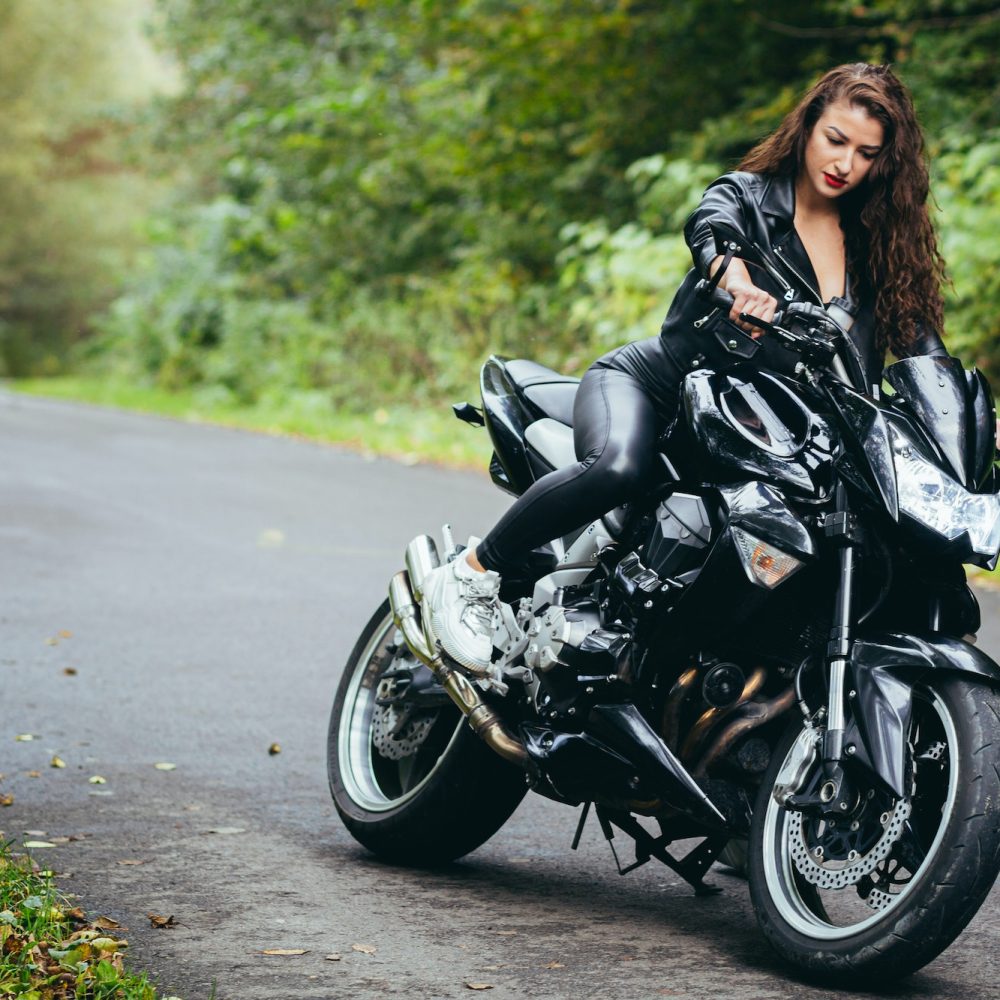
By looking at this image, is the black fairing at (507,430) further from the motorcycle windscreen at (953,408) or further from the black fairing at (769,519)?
the motorcycle windscreen at (953,408)

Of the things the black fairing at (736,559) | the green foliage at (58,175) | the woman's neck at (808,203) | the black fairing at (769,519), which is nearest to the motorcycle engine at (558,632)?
the black fairing at (736,559)

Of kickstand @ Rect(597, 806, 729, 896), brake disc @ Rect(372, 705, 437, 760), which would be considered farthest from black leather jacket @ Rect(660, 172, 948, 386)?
brake disc @ Rect(372, 705, 437, 760)

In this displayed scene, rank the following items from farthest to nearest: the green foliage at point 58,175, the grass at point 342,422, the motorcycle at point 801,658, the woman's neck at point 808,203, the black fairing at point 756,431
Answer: the green foliage at point 58,175, the grass at point 342,422, the woman's neck at point 808,203, the black fairing at point 756,431, the motorcycle at point 801,658

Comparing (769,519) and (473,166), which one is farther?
(473,166)

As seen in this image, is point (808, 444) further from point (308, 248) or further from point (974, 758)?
point (308, 248)

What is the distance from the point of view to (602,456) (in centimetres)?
431

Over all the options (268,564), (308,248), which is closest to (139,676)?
(268,564)

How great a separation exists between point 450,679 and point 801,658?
112cm

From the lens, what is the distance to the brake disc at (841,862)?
368 cm

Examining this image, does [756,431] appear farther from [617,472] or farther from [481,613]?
[481,613]

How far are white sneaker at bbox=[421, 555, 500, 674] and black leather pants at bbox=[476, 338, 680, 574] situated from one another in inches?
4.8

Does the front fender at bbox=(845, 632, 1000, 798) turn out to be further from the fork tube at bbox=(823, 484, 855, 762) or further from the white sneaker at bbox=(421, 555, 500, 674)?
the white sneaker at bbox=(421, 555, 500, 674)

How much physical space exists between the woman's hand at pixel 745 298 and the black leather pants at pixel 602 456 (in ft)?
1.38

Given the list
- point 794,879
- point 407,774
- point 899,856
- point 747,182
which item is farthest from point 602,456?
point 407,774
